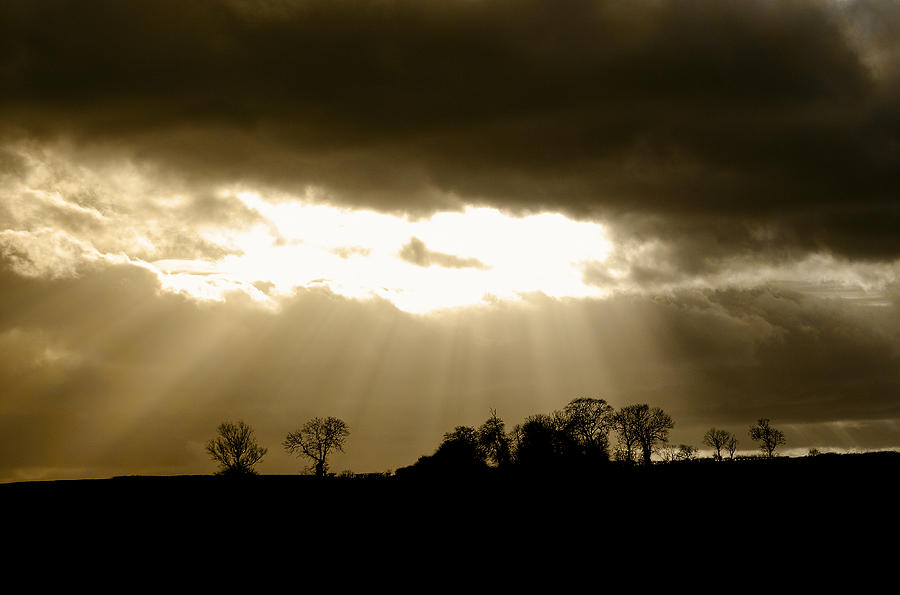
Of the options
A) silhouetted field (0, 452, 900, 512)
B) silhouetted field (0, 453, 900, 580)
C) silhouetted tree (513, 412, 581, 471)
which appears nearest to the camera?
silhouetted field (0, 453, 900, 580)

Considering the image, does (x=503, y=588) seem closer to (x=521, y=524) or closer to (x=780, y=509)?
(x=521, y=524)

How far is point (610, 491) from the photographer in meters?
51.9

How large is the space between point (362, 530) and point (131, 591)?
44.1 feet

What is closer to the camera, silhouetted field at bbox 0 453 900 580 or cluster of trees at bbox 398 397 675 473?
silhouetted field at bbox 0 453 900 580

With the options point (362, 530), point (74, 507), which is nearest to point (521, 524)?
point (362, 530)

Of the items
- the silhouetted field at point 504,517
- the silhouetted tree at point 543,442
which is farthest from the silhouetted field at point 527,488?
the silhouetted tree at point 543,442

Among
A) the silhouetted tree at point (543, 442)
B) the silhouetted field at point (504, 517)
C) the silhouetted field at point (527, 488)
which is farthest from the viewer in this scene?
the silhouetted tree at point (543, 442)

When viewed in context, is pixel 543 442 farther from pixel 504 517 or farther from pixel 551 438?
pixel 504 517

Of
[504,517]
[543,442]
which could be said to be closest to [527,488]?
[504,517]

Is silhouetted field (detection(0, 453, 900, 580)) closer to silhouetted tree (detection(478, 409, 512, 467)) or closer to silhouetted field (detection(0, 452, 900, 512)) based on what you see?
silhouetted field (detection(0, 452, 900, 512))

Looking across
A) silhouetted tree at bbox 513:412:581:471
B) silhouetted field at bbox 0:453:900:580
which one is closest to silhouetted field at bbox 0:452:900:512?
silhouetted field at bbox 0:453:900:580

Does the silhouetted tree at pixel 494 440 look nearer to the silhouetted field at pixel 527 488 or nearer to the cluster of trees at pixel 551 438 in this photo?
the cluster of trees at pixel 551 438

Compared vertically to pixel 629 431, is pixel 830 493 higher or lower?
lower

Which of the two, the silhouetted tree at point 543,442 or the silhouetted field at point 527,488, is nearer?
the silhouetted field at point 527,488
